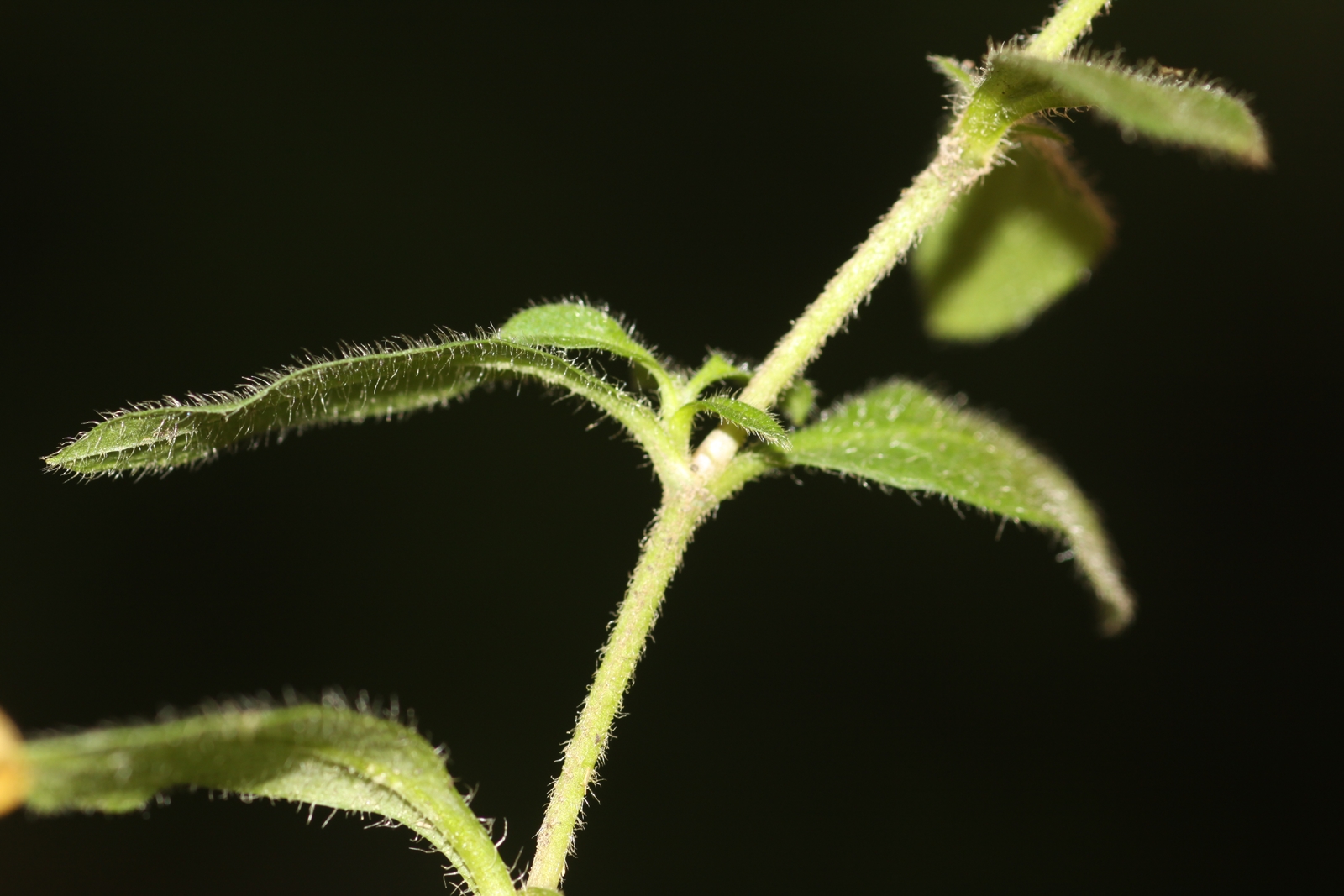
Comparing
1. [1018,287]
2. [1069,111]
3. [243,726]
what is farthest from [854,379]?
[243,726]

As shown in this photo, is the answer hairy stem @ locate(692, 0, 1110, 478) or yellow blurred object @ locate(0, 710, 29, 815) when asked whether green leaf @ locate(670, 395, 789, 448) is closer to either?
hairy stem @ locate(692, 0, 1110, 478)

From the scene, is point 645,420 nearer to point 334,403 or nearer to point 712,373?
point 712,373

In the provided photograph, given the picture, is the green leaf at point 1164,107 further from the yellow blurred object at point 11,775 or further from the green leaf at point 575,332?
the yellow blurred object at point 11,775

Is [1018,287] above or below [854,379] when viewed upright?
below

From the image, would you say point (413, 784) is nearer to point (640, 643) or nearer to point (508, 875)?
point (508, 875)

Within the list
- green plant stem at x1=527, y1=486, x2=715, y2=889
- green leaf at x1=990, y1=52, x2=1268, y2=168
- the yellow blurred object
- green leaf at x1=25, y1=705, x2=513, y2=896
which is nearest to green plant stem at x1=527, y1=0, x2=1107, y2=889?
green plant stem at x1=527, y1=486, x2=715, y2=889

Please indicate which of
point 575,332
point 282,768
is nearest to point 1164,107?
point 575,332
